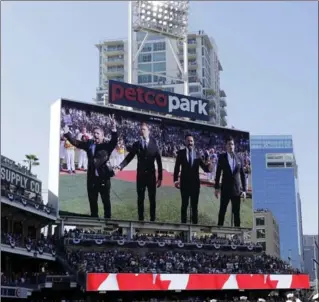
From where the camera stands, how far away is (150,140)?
62125mm

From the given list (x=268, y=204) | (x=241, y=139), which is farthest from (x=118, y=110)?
(x=268, y=204)

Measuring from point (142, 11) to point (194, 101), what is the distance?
13.6 meters

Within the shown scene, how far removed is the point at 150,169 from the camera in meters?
61.4

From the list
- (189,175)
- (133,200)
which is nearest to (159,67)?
(189,175)

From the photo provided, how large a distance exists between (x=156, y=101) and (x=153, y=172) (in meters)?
7.99

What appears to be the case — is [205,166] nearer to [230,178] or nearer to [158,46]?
[230,178]

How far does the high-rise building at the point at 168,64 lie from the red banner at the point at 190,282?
72.0 meters

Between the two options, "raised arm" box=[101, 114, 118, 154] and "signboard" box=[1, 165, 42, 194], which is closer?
"signboard" box=[1, 165, 42, 194]

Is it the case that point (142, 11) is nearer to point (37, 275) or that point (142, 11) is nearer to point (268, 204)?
point (37, 275)

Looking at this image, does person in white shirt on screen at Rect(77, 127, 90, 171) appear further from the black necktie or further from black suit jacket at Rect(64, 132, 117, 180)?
the black necktie

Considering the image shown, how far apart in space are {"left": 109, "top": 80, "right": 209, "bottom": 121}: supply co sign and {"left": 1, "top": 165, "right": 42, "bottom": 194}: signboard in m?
10.8

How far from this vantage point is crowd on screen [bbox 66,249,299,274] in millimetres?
53000

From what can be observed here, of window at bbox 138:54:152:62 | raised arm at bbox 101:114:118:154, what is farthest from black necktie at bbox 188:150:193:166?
window at bbox 138:54:152:62

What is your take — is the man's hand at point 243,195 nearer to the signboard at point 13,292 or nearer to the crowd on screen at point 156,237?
the crowd on screen at point 156,237
